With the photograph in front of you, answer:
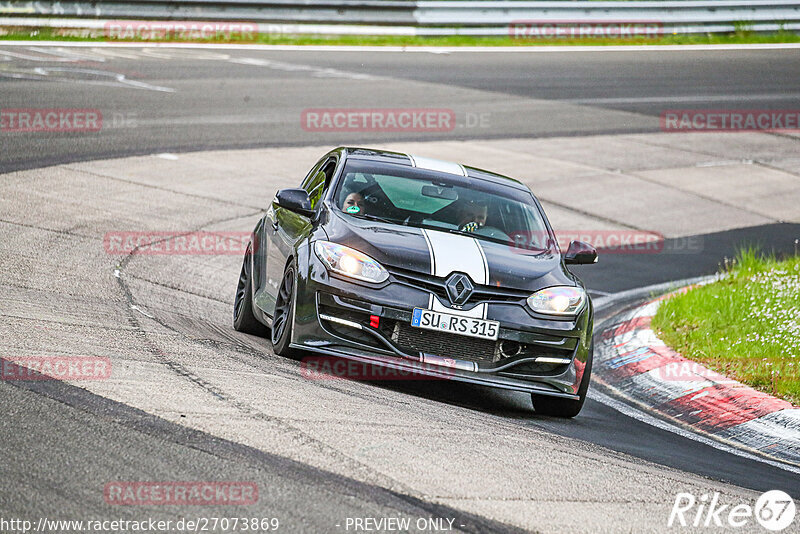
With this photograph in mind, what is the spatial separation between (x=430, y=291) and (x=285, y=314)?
1.10m


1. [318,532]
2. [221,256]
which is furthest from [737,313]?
[318,532]

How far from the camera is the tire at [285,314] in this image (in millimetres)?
7184

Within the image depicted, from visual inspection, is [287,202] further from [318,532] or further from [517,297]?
[318,532]

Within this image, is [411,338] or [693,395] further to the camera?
[693,395]

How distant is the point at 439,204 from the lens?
8.08 metres

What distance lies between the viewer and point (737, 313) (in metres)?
9.65
